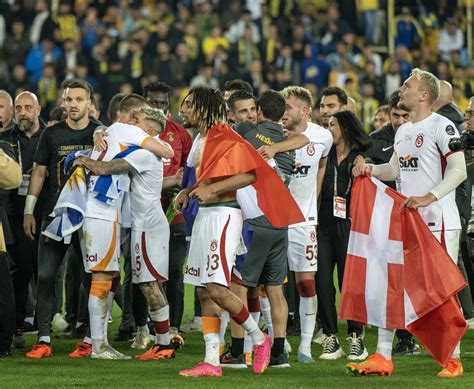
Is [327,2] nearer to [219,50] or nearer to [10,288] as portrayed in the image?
[219,50]

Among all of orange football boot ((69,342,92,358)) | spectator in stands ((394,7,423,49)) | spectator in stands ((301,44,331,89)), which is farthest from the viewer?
spectator in stands ((394,7,423,49))

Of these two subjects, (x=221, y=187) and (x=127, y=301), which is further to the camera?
(x=127, y=301)

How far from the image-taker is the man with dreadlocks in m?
8.38

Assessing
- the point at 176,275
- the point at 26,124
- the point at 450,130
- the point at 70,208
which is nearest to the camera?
the point at 450,130

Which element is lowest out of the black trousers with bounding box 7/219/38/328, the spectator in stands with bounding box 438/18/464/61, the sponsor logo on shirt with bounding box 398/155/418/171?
the black trousers with bounding box 7/219/38/328

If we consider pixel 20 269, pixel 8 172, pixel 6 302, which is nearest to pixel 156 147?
pixel 8 172

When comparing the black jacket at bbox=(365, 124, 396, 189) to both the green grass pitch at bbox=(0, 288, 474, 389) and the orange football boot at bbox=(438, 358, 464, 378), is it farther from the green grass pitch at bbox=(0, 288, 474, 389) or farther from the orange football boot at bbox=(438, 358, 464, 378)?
the orange football boot at bbox=(438, 358, 464, 378)

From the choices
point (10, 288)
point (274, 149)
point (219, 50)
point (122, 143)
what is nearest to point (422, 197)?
point (274, 149)

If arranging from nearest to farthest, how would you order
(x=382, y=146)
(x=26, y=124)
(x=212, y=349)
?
1. (x=212, y=349)
2. (x=26, y=124)
3. (x=382, y=146)

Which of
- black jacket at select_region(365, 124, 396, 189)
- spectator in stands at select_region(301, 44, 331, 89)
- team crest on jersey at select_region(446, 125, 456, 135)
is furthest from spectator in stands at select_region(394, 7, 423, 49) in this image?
team crest on jersey at select_region(446, 125, 456, 135)

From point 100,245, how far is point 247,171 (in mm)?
1650

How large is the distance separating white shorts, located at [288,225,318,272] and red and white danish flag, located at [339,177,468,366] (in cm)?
84

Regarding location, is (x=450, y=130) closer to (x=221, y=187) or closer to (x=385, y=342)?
(x=385, y=342)

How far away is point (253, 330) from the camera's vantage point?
8.50m
